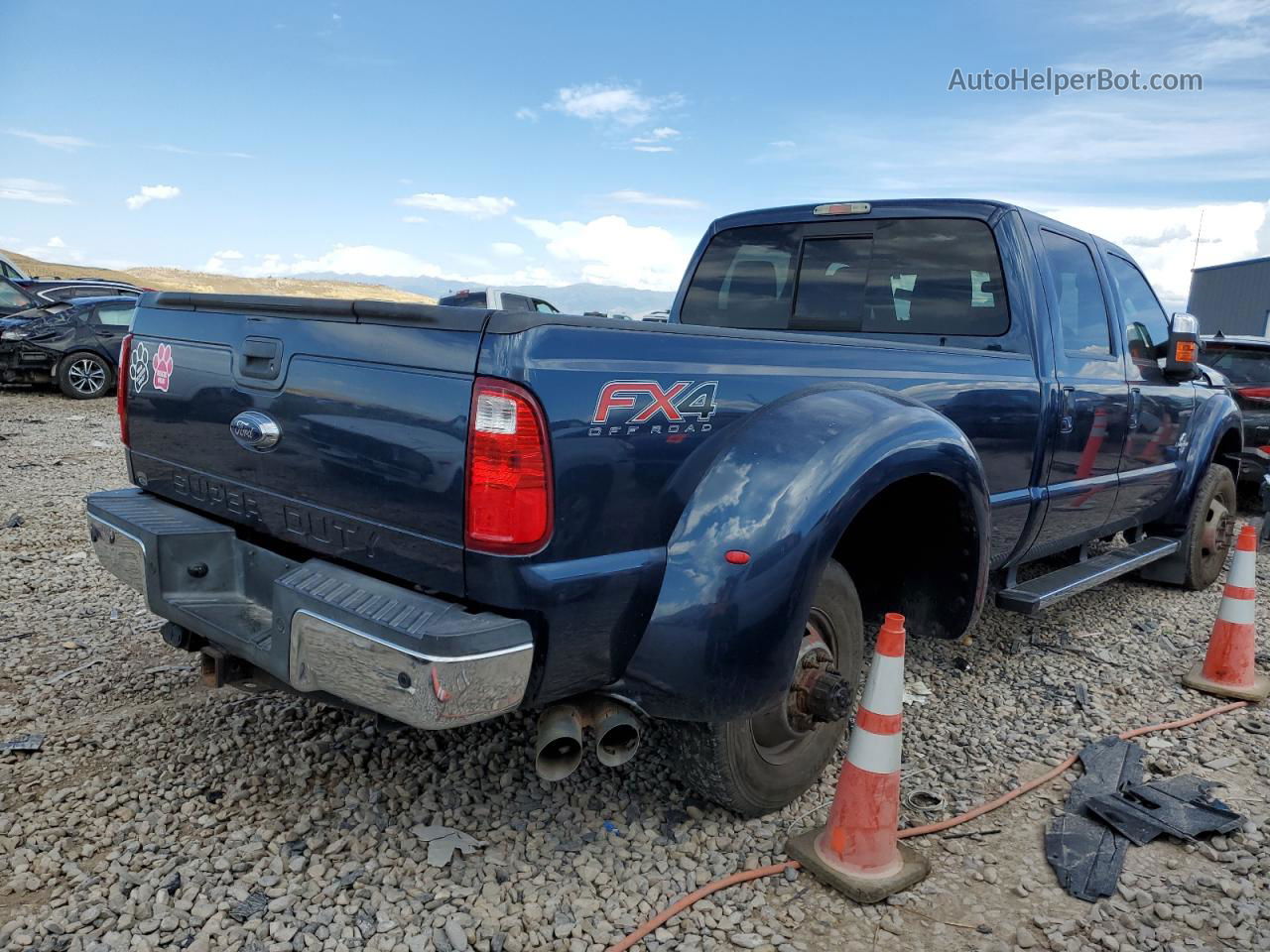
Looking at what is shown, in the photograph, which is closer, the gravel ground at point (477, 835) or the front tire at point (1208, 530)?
the gravel ground at point (477, 835)

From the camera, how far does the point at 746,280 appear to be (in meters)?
4.37

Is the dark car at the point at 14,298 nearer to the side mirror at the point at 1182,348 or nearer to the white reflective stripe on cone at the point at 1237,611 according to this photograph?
the side mirror at the point at 1182,348

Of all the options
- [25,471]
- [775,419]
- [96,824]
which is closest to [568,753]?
[775,419]

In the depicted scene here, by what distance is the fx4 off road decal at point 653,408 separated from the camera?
2109mm

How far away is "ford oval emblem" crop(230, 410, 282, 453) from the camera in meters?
2.39

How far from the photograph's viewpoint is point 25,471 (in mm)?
7746

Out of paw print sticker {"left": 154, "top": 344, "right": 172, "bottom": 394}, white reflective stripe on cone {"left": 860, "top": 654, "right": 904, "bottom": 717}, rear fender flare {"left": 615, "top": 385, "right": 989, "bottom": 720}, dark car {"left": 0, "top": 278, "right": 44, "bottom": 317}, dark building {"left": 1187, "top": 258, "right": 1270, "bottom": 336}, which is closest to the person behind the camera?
rear fender flare {"left": 615, "top": 385, "right": 989, "bottom": 720}

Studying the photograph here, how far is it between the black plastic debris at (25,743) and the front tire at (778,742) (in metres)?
2.12

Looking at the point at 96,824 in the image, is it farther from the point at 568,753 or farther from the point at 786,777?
the point at 786,777

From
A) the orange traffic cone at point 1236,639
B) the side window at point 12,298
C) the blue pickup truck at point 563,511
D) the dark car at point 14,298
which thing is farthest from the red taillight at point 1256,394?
the side window at point 12,298

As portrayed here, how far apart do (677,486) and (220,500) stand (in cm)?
133

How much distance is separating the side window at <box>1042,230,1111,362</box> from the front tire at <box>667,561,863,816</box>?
70.5 inches

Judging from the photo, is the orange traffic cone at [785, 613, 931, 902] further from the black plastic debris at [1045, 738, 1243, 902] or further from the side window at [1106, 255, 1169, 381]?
the side window at [1106, 255, 1169, 381]

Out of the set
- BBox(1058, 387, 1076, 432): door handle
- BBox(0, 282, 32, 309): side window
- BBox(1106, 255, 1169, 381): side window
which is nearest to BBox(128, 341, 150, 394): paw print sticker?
BBox(1058, 387, 1076, 432): door handle
